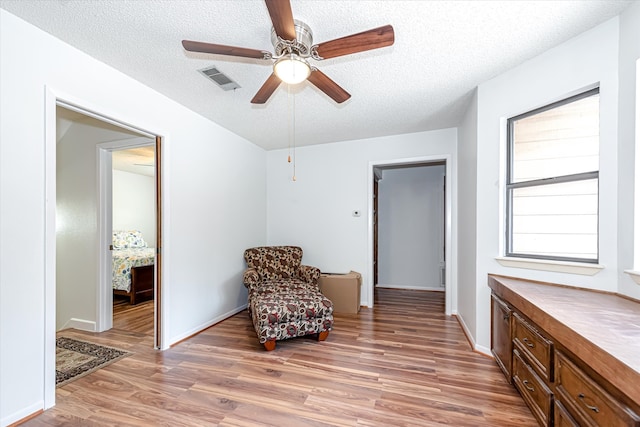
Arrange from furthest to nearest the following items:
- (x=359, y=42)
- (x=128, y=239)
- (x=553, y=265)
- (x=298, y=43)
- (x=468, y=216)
Answer: (x=128, y=239), (x=468, y=216), (x=553, y=265), (x=298, y=43), (x=359, y=42)

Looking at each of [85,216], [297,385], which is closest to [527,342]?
[297,385]

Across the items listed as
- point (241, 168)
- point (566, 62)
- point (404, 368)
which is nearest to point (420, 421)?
point (404, 368)

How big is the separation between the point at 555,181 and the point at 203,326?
3682 millimetres

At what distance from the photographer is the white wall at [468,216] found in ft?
9.00

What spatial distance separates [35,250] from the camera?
1855mm

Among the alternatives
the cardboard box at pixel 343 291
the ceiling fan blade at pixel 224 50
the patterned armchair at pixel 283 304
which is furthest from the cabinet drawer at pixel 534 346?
the ceiling fan blade at pixel 224 50

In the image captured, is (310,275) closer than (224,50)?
No

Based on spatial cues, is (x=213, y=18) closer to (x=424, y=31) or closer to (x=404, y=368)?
(x=424, y=31)

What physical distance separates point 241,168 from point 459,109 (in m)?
2.91

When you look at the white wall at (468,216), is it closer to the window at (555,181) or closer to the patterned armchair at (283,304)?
the window at (555,181)

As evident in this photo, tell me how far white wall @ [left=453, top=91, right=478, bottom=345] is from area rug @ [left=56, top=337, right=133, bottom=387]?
134 inches

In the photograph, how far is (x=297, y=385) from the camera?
217 cm

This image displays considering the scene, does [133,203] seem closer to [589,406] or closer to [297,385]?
[297,385]

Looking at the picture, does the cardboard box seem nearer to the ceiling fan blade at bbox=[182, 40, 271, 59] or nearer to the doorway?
the doorway
